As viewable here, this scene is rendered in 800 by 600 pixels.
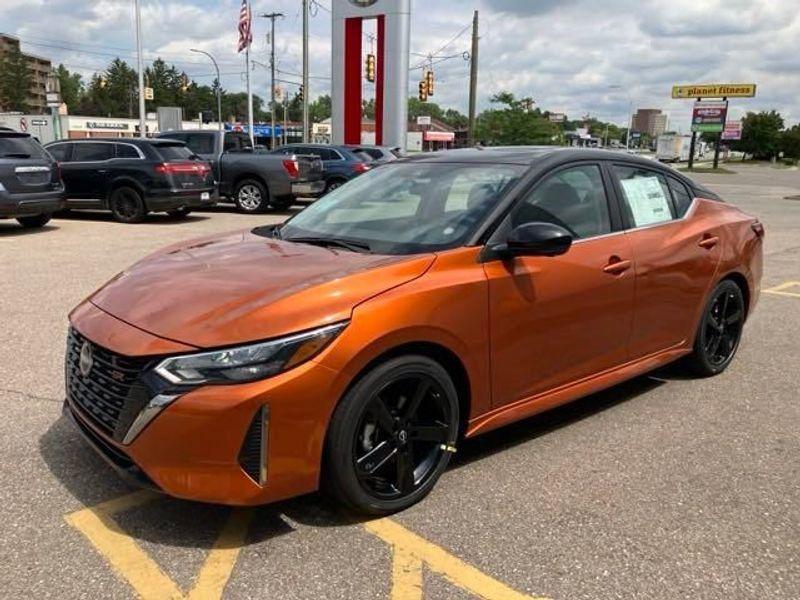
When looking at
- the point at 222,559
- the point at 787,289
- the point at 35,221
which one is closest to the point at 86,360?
the point at 222,559

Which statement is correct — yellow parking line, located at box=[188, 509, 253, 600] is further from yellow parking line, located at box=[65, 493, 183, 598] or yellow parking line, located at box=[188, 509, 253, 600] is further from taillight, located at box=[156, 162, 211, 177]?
taillight, located at box=[156, 162, 211, 177]

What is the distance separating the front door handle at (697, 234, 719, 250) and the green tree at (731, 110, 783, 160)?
10984 centimetres

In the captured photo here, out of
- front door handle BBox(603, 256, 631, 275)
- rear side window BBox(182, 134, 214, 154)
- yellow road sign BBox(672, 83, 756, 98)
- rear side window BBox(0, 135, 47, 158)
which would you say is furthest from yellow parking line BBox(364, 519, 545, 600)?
yellow road sign BBox(672, 83, 756, 98)

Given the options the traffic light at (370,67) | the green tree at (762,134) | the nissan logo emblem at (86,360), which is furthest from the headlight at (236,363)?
the green tree at (762,134)

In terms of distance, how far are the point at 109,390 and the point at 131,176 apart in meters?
11.9

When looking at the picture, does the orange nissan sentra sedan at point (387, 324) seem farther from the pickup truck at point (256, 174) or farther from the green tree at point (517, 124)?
the green tree at point (517, 124)

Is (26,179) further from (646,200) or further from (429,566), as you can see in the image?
(429,566)

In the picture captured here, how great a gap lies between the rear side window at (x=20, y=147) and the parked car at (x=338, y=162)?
6695mm

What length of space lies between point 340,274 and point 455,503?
116 centimetres

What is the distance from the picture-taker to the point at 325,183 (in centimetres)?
1800

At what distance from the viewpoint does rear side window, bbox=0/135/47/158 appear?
37.8 feet

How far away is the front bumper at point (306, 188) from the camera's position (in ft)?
53.3

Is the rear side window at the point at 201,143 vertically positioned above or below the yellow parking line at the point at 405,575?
above

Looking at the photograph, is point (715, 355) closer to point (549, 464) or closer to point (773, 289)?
point (549, 464)
